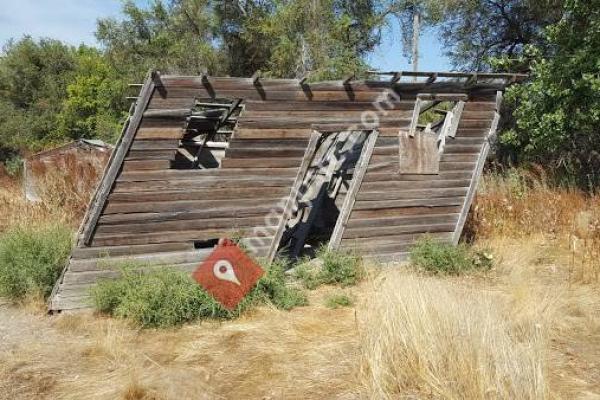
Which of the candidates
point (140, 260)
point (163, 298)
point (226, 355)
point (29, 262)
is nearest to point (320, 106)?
point (140, 260)

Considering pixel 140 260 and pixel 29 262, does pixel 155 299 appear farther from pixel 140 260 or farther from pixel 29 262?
pixel 29 262

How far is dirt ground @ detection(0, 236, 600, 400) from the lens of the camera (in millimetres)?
4164

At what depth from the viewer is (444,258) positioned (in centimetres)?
766

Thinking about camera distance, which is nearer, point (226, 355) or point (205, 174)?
point (226, 355)

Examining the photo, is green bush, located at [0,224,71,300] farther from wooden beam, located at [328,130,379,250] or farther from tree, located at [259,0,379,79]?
tree, located at [259,0,379,79]

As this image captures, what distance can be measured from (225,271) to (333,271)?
1.72m

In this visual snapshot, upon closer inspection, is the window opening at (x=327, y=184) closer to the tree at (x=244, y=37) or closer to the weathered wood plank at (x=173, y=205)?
the weathered wood plank at (x=173, y=205)

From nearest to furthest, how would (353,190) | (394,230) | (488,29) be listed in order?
(353,190), (394,230), (488,29)

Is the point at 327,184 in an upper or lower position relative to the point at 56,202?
upper

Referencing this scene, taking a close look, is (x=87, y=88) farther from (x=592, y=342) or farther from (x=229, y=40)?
(x=592, y=342)

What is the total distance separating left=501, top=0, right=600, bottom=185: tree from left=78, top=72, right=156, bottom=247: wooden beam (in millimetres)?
8728

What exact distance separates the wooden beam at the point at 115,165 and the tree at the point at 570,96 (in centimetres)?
873

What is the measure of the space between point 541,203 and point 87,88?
28312mm

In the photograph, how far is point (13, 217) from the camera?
8742 millimetres
